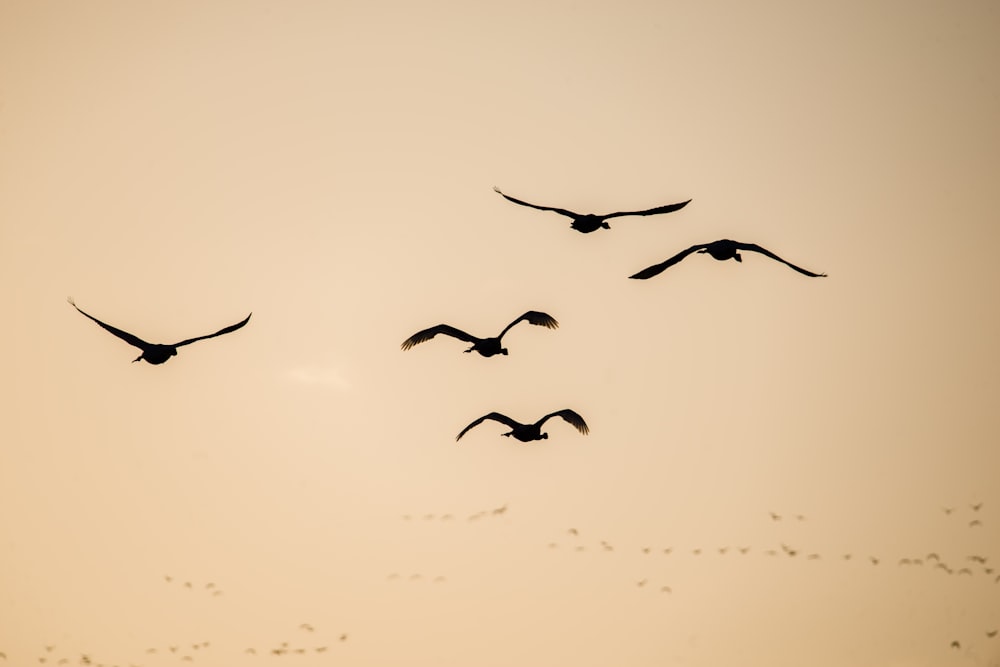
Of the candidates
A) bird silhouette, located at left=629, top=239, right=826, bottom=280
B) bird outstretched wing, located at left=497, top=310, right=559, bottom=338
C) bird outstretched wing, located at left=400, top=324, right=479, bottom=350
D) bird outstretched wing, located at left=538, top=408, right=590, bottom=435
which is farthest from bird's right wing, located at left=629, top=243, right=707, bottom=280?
bird outstretched wing, located at left=400, top=324, right=479, bottom=350

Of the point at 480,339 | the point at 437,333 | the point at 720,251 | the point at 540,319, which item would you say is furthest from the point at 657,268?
the point at 437,333

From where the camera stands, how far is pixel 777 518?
27.6ft

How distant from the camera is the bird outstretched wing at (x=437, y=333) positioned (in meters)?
7.18

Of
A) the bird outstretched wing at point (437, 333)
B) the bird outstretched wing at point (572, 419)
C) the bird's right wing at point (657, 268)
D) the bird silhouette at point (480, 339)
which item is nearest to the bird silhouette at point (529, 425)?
the bird outstretched wing at point (572, 419)

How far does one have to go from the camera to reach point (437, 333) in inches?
285

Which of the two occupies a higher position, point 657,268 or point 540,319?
point 657,268

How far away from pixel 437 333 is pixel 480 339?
1.51 ft

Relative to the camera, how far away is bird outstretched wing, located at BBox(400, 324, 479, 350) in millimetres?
7184

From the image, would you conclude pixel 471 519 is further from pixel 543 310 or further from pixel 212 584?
pixel 212 584

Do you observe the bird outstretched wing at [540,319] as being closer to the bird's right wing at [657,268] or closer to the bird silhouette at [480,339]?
the bird silhouette at [480,339]

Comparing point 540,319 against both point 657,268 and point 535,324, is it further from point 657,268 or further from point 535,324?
point 657,268

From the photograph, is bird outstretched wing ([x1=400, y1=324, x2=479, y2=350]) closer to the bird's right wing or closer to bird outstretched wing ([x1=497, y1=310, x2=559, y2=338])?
bird outstretched wing ([x1=497, y1=310, x2=559, y2=338])

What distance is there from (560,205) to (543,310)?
3.91 ft

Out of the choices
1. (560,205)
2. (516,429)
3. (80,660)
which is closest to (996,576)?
(516,429)
